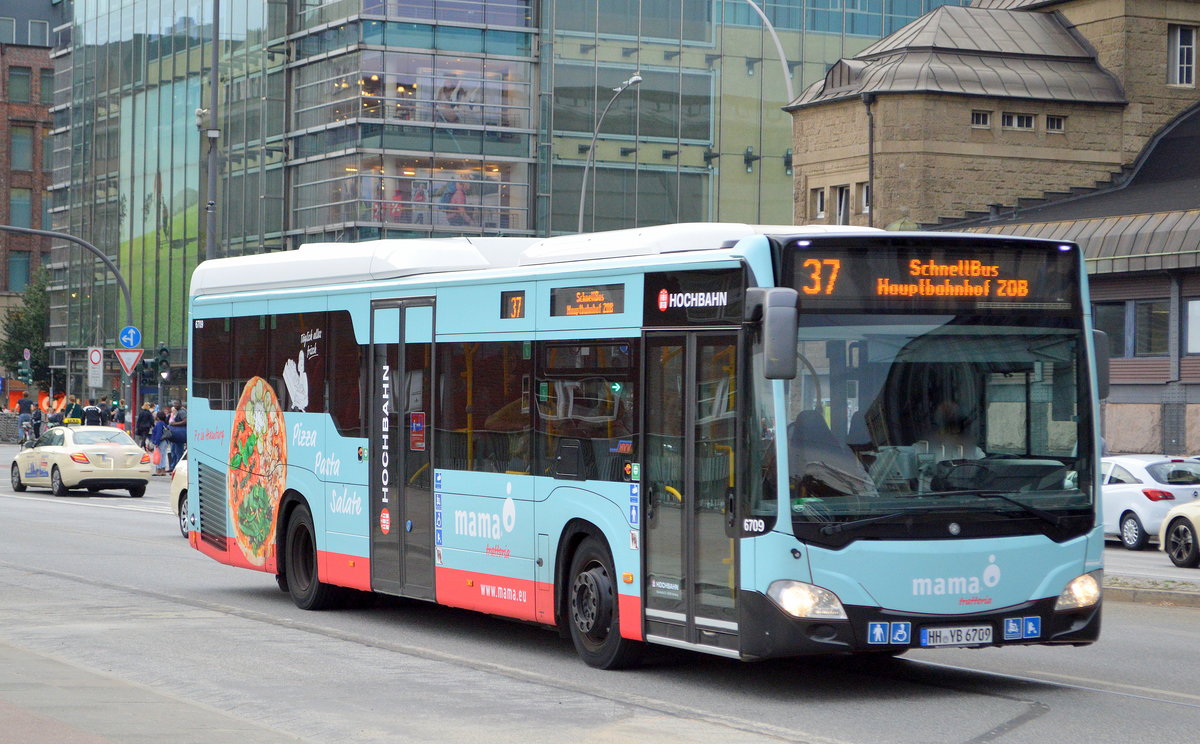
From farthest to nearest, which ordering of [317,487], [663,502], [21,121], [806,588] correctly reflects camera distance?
[21,121], [317,487], [663,502], [806,588]

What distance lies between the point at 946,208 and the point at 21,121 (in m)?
65.6

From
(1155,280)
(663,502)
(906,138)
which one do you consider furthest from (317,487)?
(906,138)

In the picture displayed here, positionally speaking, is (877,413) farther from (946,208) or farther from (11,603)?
(946,208)

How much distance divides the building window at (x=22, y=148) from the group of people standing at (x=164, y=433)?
60.3m

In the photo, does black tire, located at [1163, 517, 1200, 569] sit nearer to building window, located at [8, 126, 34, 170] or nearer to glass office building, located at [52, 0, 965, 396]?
glass office building, located at [52, 0, 965, 396]

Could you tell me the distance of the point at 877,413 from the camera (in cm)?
964

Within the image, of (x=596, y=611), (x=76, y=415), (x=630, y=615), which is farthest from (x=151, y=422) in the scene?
(x=630, y=615)

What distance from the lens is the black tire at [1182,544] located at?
21.0 meters

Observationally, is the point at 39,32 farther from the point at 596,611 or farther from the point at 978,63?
the point at 596,611

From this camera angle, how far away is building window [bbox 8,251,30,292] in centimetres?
10131

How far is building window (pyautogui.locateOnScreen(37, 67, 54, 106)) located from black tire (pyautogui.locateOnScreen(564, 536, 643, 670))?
327 feet

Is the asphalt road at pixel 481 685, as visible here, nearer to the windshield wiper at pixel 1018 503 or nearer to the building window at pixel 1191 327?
the windshield wiper at pixel 1018 503

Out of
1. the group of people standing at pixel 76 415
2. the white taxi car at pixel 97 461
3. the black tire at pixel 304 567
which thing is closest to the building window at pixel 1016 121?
the group of people standing at pixel 76 415

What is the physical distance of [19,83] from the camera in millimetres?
102875
